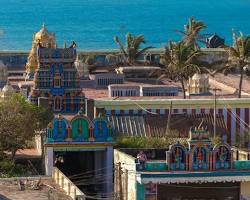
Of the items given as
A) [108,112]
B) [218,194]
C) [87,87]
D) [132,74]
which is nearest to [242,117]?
[108,112]

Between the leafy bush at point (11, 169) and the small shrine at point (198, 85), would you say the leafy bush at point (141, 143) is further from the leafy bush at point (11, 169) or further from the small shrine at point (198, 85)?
the small shrine at point (198, 85)

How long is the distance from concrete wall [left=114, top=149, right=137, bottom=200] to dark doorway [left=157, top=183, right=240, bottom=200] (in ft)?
3.28

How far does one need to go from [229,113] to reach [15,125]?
1237cm

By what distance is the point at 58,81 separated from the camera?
5978 cm

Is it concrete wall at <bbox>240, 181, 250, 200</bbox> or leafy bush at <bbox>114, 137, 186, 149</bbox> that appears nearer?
concrete wall at <bbox>240, 181, 250, 200</bbox>

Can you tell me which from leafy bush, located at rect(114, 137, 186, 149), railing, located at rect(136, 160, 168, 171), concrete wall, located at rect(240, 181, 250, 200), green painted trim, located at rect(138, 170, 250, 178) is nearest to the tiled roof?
leafy bush, located at rect(114, 137, 186, 149)

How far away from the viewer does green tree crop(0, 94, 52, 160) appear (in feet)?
156

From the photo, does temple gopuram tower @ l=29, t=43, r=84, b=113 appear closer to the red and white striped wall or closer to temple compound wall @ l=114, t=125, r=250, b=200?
the red and white striped wall

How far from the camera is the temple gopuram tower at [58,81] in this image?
58688 mm

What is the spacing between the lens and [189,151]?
4069cm

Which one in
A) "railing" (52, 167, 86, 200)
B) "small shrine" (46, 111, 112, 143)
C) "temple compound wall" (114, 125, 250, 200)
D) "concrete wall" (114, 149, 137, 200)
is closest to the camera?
"railing" (52, 167, 86, 200)

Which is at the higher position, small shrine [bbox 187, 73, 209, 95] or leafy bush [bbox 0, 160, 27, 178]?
small shrine [bbox 187, 73, 209, 95]

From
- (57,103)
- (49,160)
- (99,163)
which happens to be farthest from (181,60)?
(49,160)

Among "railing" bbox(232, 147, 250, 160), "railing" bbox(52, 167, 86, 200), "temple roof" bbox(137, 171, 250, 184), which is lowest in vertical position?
"railing" bbox(52, 167, 86, 200)
